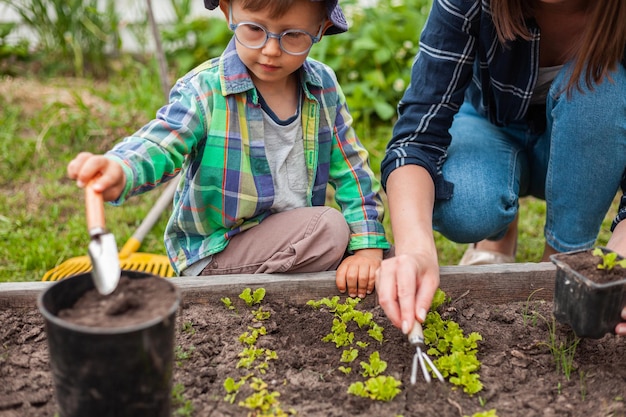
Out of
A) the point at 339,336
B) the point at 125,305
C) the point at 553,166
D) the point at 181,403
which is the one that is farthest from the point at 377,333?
the point at 553,166

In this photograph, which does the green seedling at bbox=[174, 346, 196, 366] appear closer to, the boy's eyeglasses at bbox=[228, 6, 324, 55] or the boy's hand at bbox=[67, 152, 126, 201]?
the boy's hand at bbox=[67, 152, 126, 201]

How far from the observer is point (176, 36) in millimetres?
4699

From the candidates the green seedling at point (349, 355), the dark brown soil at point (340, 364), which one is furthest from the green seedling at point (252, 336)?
the green seedling at point (349, 355)

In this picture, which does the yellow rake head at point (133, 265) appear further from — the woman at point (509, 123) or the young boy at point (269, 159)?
the woman at point (509, 123)

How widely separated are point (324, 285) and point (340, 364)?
1.06 ft

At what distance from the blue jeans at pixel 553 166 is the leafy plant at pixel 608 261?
0.61 m

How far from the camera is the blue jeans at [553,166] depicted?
221cm

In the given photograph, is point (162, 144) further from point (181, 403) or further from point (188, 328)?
point (181, 403)

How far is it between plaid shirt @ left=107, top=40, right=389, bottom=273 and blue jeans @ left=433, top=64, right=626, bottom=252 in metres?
0.30

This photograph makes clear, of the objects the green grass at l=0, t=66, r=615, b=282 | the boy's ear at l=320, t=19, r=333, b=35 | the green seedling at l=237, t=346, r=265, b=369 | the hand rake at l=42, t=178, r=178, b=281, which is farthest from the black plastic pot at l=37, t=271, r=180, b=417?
the green grass at l=0, t=66, r=615, b=282

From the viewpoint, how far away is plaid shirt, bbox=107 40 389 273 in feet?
6.57

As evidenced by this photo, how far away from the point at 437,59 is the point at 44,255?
5.58 ft

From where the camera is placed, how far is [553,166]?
7.61 feet

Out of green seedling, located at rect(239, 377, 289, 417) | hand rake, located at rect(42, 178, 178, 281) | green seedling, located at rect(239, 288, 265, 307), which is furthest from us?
hand rake, located at rect(42, 178, 178, 281)
